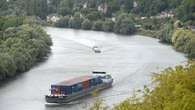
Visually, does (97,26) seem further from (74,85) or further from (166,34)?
(74,85)

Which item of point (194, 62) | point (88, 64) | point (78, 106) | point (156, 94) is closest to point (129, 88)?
point (78, 106)

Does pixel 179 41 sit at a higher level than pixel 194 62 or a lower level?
lower

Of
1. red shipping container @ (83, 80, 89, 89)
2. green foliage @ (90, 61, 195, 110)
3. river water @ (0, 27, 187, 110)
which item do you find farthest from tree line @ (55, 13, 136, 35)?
green foliage @ (90, 61, 195, 110)

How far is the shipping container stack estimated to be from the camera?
25047 mm

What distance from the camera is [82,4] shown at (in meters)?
75.6

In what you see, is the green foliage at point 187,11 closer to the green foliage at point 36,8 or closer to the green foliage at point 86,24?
the green foliage at point 86,24

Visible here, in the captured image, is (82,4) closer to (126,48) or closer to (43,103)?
(126,48)

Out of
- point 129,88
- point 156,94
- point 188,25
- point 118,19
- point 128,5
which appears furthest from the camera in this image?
point 128,5

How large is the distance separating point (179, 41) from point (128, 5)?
1167 inches

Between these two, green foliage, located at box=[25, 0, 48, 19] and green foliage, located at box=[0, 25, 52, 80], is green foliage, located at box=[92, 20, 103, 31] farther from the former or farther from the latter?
green foliage, located at box=[0, 25, 52, 80]

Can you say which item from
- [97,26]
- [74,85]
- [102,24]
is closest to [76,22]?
[97,26]

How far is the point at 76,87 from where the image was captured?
84.9 feet

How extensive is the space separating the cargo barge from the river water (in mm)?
485

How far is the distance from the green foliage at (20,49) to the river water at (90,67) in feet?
2.14
